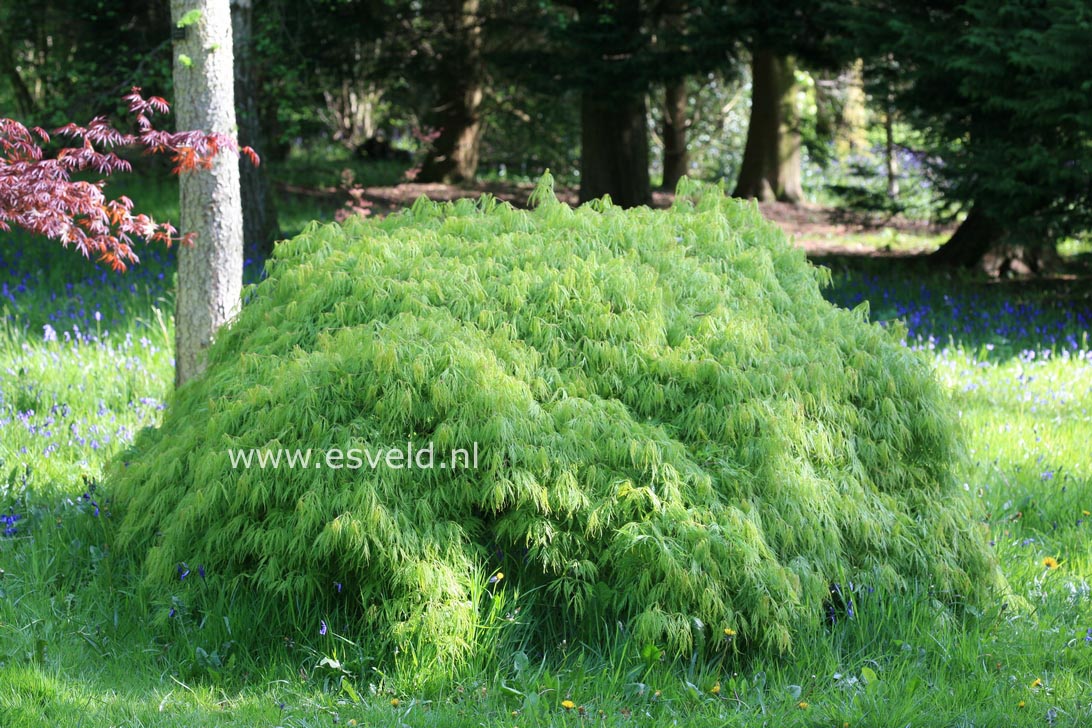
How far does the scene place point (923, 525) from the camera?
12.9 feet

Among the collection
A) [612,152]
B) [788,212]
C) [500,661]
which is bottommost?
[500,661]

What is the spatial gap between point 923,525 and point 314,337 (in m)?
2.52

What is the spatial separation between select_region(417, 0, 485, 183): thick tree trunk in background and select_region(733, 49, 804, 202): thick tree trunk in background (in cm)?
409

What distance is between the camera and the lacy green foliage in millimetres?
3414

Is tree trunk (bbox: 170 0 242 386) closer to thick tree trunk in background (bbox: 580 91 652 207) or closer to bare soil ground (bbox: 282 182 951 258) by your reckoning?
thick tree trunk in background (bbox: 580 91 652 207)

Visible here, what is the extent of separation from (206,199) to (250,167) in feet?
16.4

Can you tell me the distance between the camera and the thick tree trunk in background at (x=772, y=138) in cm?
1430

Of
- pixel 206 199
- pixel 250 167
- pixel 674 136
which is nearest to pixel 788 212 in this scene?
pixel 674 136

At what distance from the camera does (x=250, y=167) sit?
397 inches

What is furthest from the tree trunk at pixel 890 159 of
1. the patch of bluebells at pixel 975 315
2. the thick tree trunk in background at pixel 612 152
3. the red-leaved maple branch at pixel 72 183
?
the red-leaved maple branch at pixel 72 183

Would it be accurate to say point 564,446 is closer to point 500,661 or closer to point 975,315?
point 500,661

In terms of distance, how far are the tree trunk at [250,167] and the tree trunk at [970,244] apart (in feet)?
25.1

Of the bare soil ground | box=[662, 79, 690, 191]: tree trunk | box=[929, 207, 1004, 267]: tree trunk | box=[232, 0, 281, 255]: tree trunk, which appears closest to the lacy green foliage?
box=[232, 0, 281, 255]: tree trunk

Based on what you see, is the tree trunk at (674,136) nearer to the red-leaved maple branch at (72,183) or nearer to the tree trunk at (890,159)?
the tree trunk at (890,159)
